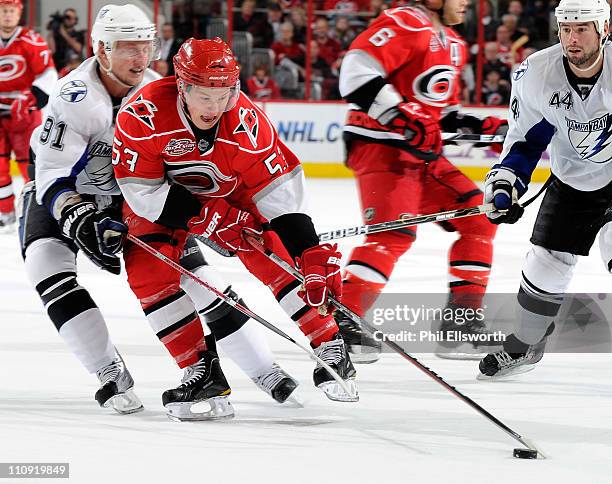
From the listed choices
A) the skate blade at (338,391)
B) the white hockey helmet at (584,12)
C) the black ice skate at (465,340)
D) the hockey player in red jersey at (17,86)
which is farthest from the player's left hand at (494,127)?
the hockey player in red jersey at (17,86)

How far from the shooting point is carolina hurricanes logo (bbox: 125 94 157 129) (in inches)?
105

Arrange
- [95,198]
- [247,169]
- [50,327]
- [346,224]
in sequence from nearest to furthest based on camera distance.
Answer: [247,169] → [95,198] → [50,327] → [346,224]

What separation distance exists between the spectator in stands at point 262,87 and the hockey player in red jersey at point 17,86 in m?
3.09

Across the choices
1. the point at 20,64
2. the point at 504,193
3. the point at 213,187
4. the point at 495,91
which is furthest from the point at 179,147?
the point at 495,91

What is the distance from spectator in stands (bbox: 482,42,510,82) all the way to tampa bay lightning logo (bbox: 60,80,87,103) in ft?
21.7

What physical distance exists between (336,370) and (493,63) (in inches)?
261

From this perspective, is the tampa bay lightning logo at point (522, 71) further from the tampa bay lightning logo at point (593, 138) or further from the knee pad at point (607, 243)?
the knee pad at point (607, 243)

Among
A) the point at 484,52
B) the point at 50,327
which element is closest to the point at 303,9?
the point at 484,52

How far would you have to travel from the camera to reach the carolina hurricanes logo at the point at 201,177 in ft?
8.95

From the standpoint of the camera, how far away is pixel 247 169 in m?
2.73

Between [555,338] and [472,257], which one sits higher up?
[472,257]

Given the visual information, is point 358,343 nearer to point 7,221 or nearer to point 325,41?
point 7,221

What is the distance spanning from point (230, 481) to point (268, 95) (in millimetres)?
7084

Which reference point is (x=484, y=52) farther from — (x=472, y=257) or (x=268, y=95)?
(x=472, y=257)
